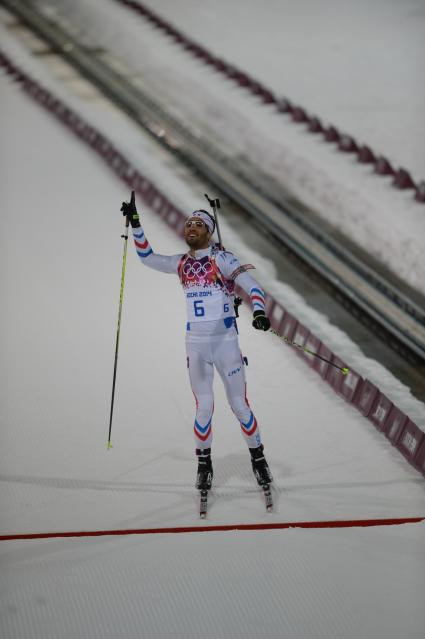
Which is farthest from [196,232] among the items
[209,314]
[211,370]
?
[211,370]

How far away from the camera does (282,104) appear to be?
A: 20.3 meters

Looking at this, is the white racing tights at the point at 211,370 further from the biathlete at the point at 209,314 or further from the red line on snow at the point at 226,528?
the red line on snow at the point at 226,528

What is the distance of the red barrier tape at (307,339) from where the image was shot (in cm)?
938

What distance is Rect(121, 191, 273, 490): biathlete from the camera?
320 inches

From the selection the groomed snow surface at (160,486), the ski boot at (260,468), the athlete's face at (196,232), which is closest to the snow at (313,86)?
the groomed snow surface at (160,486)

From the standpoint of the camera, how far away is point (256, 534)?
7.66 m

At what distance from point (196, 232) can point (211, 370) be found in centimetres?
103

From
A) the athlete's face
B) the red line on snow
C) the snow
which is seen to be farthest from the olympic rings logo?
the snow

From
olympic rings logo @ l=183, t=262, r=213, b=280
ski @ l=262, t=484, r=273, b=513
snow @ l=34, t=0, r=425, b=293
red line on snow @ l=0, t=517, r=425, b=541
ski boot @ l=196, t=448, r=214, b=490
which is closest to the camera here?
red line on snow @ l=0, t=517, r=425, b=541

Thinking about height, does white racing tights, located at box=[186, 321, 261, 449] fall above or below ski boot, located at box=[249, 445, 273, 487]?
above

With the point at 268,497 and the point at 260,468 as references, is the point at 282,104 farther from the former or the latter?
the point at 268,497

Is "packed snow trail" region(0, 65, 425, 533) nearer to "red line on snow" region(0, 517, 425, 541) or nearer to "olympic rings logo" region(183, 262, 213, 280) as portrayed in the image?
"red line on snow" region(0, 517, 425, 541)

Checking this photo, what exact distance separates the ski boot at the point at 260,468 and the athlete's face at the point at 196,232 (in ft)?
5.22

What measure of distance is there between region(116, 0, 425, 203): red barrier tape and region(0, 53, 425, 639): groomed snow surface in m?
4.04
